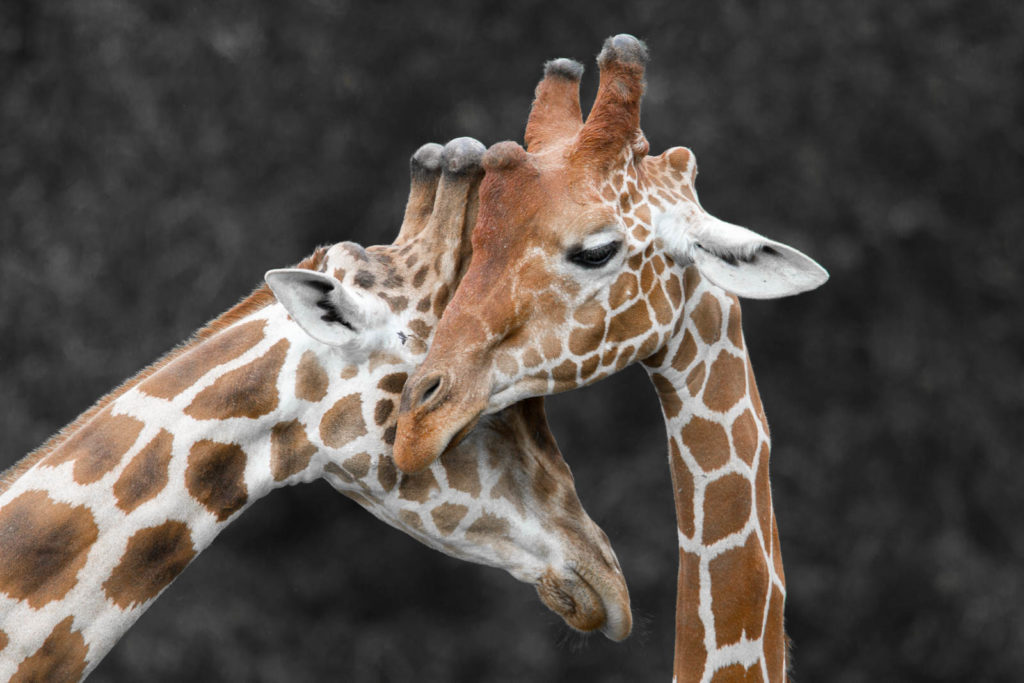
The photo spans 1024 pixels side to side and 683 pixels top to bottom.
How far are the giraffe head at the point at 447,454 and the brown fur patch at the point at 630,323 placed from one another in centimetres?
43

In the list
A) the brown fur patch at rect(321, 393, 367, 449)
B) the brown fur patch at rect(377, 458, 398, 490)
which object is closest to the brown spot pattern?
the brown fur patch at rect(321, 393, 367, 449)

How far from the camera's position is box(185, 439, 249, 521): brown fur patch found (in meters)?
2.56

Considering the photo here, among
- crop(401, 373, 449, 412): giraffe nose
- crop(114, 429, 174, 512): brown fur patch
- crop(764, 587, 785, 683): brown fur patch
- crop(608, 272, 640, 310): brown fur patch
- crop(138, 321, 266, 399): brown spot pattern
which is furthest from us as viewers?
crop(764, 587, 785, 683): brown fur patch

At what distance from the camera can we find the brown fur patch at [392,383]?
2574mm

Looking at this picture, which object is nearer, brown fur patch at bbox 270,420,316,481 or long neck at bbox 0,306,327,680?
long neck at bbox 0,306,327,680

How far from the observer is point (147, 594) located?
255 centimetres

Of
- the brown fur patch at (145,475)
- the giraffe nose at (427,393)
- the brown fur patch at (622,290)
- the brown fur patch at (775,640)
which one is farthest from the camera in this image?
the brown fur patch at (775,640)

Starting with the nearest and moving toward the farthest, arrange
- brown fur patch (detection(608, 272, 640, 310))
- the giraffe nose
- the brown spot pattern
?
the giraffe nose < brown fur patch (detection(608, 272, 640, 310)) < the brown spot pattern

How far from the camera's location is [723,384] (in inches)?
106

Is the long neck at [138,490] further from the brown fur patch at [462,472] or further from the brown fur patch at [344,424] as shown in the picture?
the brown fur patch at [462,472]

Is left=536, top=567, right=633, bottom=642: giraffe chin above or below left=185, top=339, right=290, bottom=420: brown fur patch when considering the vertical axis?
below

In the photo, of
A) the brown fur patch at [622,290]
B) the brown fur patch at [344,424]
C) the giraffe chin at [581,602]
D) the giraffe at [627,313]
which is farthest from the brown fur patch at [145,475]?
the brown fur patch at [622,290]

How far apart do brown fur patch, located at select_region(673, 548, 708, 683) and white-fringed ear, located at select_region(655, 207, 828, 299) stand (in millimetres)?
705

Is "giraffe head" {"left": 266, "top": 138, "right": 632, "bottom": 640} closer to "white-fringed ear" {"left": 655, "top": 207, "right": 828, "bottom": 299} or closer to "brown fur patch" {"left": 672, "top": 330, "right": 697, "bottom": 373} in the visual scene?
"brown fur patch" {"left": 672, "top": 330, "right": 697, "bottom": 373}
